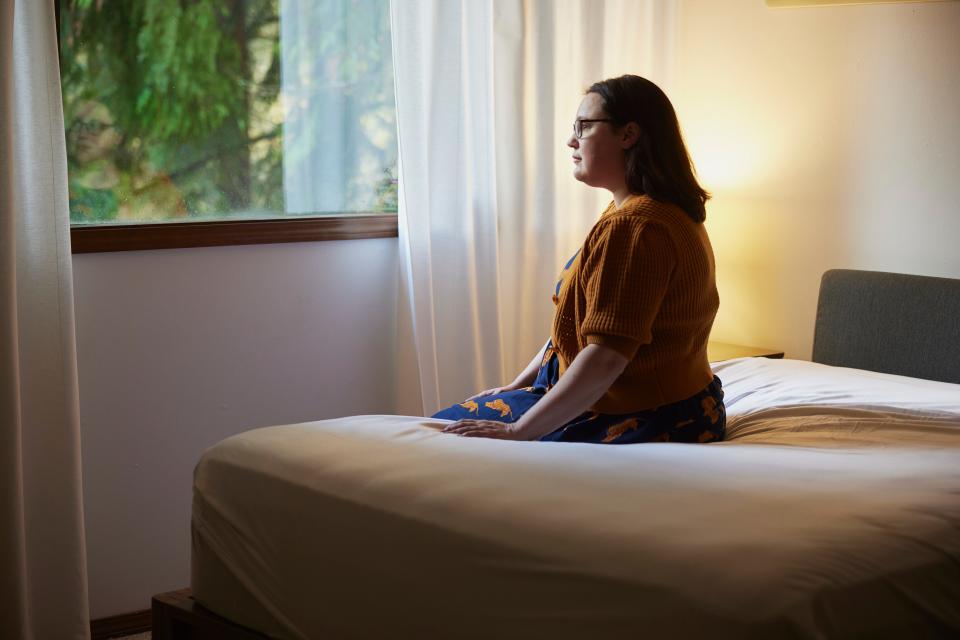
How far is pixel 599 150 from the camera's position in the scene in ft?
7.08

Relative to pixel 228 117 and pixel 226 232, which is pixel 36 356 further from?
pixel 228 117

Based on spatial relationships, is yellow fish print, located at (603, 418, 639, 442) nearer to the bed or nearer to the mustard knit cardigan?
the mustard knit cardigan

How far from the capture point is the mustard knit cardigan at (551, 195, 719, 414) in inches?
76.4

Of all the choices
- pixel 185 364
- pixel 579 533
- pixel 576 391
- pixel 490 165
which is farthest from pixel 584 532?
pixel 490 165

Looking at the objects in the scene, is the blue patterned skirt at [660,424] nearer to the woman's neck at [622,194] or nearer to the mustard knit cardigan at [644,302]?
the mustard knit cardigan at [644,302]

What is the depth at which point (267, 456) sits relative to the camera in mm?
1867

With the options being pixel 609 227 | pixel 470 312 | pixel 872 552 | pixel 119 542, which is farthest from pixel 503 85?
pixel 872 552

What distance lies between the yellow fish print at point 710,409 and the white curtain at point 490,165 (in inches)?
51.4

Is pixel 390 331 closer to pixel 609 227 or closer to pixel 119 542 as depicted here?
pixel 119 542

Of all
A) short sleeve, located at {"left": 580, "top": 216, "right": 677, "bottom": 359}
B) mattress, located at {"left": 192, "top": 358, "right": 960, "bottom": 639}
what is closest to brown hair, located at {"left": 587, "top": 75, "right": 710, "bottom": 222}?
short sleeve, located at {"left": 580, "top": 216, "right": 677, "bottom": 359}

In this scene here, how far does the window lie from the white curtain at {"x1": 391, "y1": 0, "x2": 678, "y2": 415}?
16 cm

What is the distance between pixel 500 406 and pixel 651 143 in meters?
0.61

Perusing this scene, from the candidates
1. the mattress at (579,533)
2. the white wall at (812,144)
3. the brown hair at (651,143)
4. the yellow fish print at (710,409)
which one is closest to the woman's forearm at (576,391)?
the mattress at (579,533)

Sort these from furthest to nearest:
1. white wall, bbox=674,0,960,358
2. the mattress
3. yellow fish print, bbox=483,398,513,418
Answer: white wall, bbox=674,0,960,358
yellow fish print, bbox=483,398,513,418
the mattress
